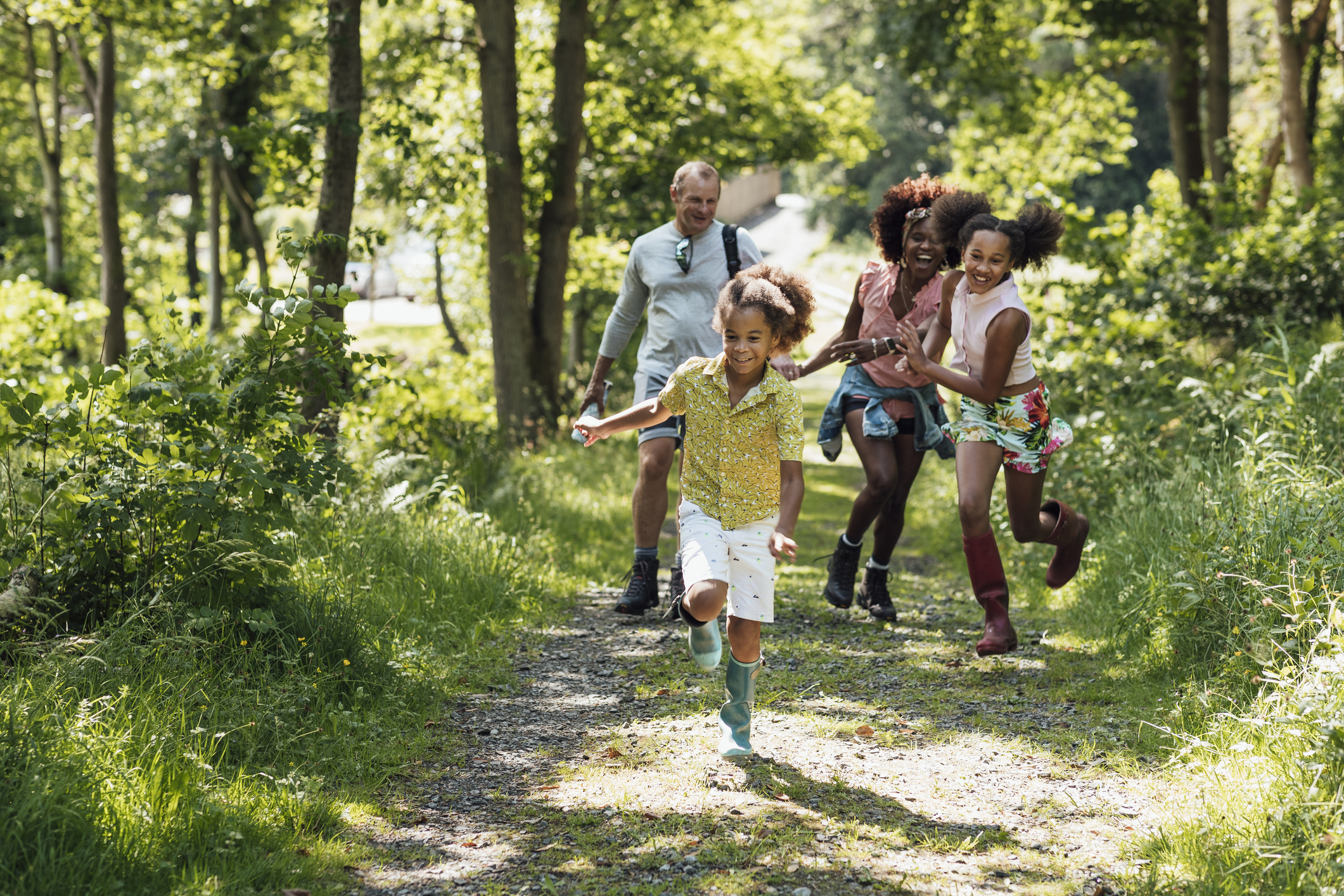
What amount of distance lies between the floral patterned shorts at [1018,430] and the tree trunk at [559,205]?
754cm

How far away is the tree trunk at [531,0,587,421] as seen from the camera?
12.2m

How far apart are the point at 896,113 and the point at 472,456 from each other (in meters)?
33.7

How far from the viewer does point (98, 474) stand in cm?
417

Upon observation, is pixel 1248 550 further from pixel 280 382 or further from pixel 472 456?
pixel 472 456

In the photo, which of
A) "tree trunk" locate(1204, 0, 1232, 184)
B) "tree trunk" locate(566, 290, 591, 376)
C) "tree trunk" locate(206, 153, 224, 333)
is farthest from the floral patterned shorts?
"tree trunk" locate(206, 153, 224, 333)

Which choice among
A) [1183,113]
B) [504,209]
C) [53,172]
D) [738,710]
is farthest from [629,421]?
[53,172]

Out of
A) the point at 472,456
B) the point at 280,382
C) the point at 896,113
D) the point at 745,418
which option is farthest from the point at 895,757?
the point at 896,113

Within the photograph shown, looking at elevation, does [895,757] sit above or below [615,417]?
below

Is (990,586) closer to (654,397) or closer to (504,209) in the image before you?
(654,397)

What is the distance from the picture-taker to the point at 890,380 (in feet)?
18.6

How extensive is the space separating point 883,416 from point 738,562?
2.01 metres

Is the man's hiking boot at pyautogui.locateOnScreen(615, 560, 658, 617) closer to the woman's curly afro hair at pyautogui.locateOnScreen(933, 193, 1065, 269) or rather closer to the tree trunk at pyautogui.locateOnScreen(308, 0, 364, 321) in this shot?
the woman's curly afro hair at pyautogui.locateOnScreen(933, 193, 1065, 269)

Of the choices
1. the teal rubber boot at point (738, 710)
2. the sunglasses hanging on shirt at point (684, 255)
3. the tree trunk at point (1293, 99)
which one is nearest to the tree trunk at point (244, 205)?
the sunglasses hanging on shirt at point (684, 255)

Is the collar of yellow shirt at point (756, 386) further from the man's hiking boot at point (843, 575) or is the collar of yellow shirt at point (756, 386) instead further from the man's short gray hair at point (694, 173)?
the man's hiking boot at point (843, 575)
